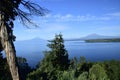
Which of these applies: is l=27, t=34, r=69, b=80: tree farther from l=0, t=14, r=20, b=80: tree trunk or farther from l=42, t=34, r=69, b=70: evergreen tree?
l=0, t=14, r=20, b=80: tree trunk

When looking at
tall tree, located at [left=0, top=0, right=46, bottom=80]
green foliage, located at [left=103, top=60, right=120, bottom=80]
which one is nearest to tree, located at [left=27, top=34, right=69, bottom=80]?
green foliage, located at [left=103, top=60, right=120, bottom=80]

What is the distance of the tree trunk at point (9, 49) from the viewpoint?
849 centimetres

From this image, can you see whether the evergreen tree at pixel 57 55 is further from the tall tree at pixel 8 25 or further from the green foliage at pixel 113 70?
the tall tree at pixel 8 25

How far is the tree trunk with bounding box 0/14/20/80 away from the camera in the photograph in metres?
8.49

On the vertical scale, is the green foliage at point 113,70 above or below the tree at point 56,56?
below

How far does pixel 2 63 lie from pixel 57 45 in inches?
829

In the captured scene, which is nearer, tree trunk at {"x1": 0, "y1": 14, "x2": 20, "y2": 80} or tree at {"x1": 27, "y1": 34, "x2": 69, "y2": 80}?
tree trunk at {"x1": 0, "y1": 14, "x2": 20, "y2": 80}

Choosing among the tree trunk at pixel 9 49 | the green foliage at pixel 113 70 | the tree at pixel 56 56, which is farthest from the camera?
the tree at pixel 56 56

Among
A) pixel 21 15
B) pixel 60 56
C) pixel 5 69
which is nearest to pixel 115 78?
pixel 60 56

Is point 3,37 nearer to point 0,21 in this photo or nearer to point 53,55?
point 0,21

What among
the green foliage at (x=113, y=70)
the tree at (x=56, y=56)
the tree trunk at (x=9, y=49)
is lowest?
the green foliage at (x=113, y=70)

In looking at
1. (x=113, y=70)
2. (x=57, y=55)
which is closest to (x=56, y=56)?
(x=57, y=55)

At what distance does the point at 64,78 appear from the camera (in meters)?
18.2

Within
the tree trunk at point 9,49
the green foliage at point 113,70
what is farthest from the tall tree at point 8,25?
the green foliage at point 113,70
